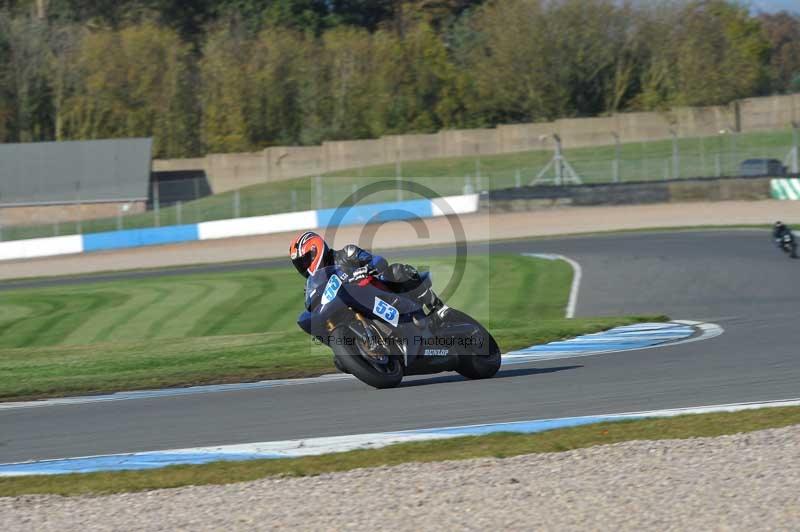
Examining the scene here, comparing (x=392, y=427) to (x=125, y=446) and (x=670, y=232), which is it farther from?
(x=670, y=232)

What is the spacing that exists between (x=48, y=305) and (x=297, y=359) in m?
12.0

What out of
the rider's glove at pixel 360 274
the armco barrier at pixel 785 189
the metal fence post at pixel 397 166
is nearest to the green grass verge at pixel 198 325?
the rider's glove at pixel 360 274

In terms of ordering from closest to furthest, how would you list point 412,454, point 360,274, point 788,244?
point 412,454 < point 360,274 < point 788,244

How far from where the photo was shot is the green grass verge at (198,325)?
42.4 feet

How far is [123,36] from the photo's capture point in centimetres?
7269

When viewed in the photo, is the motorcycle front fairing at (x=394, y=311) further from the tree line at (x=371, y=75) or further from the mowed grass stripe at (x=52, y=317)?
the tree line at (x=371, y=75)

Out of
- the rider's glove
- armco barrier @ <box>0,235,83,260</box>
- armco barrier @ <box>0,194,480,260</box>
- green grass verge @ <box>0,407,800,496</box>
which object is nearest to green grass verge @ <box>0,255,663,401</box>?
the rider's glove

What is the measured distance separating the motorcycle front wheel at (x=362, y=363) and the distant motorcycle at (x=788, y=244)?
613 inches

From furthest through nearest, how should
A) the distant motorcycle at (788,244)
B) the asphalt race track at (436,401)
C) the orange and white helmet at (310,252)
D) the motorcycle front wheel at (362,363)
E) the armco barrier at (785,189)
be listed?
the armco barrier at (785,189) < the distant motorcycle at (788,244) < the orange and white helmet at (310,252) < the motorcycle front wheel at (362,363) < the asphalt race track at (436,401)

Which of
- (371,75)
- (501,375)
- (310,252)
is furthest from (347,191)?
(310,252)

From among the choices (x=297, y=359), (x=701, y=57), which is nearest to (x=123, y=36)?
(x=701, y=57)

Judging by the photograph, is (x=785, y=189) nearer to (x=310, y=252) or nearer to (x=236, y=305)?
(x=236, y=305)

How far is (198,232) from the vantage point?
4141cm

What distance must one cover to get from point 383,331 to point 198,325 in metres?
10.7
